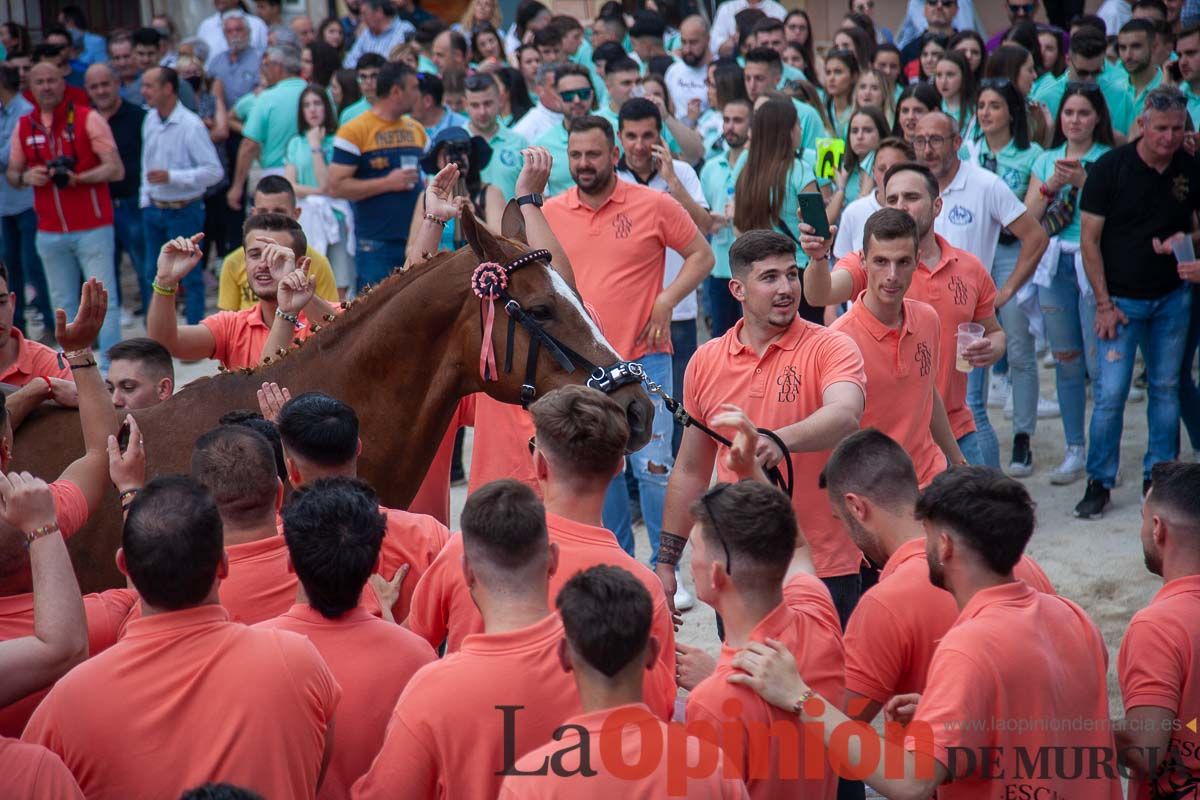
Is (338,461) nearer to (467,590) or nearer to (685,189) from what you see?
(467,590)

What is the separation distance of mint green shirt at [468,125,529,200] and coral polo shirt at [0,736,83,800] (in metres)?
8.02

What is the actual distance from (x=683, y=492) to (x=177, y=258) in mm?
2508

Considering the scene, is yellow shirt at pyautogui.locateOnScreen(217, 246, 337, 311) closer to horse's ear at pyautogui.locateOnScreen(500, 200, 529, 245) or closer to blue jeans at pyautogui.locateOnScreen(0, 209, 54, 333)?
horse's ear at pyautogui.locateOnScreen(500, 200, 529, 245)

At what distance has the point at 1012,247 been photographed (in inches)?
369

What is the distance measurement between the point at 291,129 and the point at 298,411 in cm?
999

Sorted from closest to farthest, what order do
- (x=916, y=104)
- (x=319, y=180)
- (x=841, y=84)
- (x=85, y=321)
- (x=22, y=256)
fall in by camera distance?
1. (x=85, y=321)
2. (x=916, y=104)
3. (x=841, y=84)
4. (x=319, y=180)
5. (x=22, y=256)

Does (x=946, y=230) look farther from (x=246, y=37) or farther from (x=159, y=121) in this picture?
(x=246, y=37)

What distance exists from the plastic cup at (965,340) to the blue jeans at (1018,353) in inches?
114

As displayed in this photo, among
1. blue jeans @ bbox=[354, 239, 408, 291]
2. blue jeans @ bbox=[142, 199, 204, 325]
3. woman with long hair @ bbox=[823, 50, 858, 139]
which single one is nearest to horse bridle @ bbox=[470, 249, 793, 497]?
blue jeans @ bbox=[354, 239, 408, 291]

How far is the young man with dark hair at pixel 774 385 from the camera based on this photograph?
525cm

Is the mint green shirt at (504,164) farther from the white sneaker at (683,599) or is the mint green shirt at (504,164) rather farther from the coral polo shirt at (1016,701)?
the coral polo shirt at (1016,701)

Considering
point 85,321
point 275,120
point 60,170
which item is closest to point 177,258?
point 85,321

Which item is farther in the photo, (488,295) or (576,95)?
(576,95)

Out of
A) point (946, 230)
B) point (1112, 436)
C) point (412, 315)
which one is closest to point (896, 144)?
point (946, 230)
